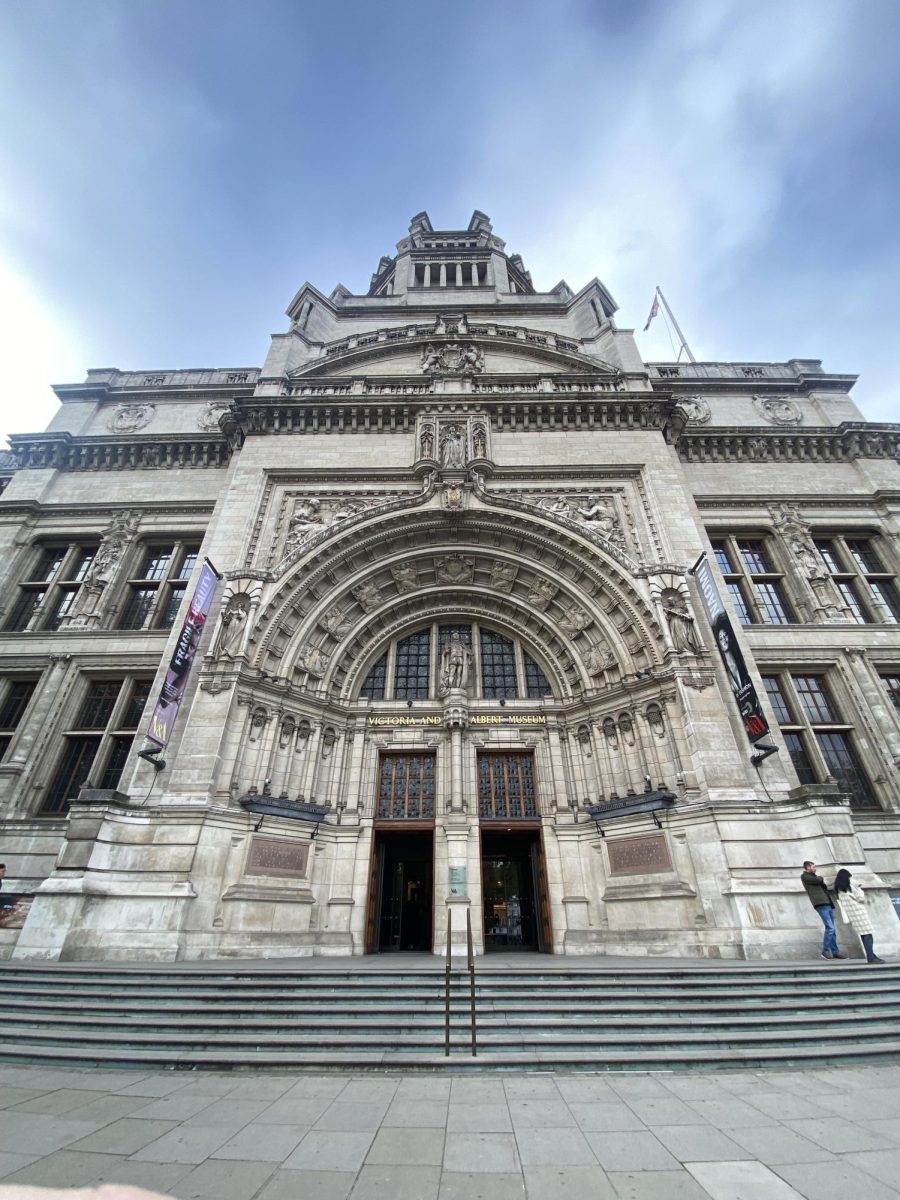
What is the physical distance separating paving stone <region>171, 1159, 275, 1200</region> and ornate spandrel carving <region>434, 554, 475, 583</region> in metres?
14.8

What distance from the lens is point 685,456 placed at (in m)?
19.8

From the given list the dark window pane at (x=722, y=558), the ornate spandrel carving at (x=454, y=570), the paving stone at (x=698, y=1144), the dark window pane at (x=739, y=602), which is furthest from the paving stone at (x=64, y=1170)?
the dark window pane at (x=722, y=558)

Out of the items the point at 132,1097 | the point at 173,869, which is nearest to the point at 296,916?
the point at 173,869

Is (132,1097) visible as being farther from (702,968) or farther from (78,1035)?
(702,968)

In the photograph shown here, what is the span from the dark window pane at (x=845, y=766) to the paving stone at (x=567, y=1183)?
14.2 meters

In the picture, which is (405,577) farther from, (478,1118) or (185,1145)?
(185,1145)

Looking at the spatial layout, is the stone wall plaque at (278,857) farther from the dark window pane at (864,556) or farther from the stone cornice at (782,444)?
the dark window pane at (864,556)

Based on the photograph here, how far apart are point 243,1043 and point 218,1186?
130 inches

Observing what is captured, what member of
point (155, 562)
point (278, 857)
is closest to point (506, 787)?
point (278, 857)

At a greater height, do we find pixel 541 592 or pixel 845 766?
pixel 541 592

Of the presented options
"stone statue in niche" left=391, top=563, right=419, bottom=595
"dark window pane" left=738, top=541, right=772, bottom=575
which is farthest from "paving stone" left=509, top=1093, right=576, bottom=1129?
"dark window pane" left=738, top=541, right=772, bottom=575

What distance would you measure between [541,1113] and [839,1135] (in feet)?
7.78

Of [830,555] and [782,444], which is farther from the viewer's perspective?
[782,444]

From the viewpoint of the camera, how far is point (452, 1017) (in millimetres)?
6691
